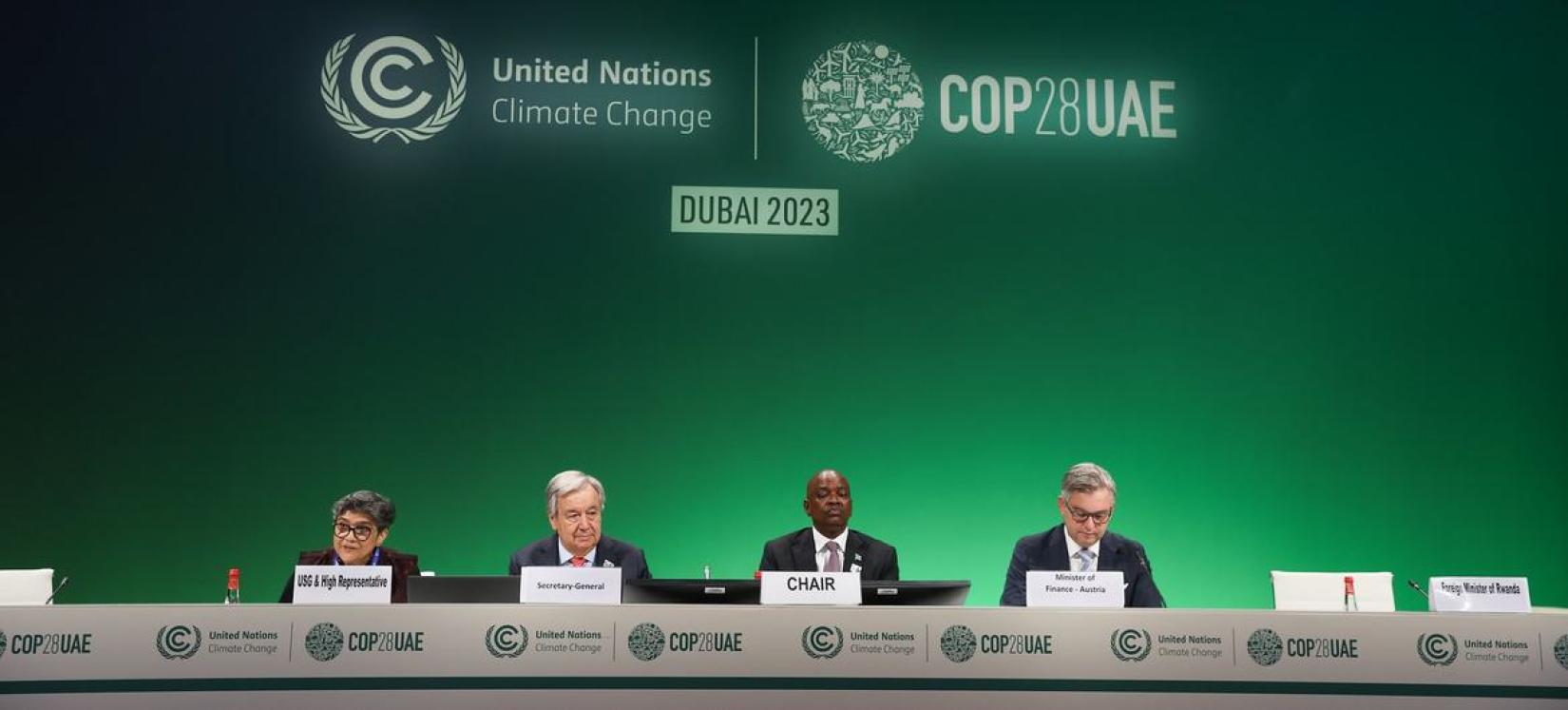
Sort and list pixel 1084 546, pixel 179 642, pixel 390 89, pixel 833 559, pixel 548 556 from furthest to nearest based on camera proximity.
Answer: pixel 390 89
pixel 833 559
pixel 548 556
pixel 1084 546
pixel 179 642

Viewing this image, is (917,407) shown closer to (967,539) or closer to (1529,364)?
Result: (967,539)

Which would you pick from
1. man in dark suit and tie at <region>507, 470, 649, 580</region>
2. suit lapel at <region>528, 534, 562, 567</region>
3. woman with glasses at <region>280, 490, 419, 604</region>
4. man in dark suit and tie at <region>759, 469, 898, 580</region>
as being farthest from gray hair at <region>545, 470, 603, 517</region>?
man in dark suit and tie at <region>759, 469, 898, 580</region>

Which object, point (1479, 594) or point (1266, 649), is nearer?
point (1266, 649)

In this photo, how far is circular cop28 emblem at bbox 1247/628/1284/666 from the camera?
8.39 ft

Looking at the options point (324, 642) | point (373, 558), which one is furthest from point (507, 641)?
point (373, 558)

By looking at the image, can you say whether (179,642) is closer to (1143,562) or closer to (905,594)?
(905,594)

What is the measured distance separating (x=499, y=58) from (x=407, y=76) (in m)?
0.42

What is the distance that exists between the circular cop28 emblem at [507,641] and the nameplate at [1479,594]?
2.18 meters

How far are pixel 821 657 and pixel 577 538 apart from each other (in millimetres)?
1436

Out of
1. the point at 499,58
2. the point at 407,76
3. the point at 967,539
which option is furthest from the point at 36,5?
the point at 967,539

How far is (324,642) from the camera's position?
8.35 feet

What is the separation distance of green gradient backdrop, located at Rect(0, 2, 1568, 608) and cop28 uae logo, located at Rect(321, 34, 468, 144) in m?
0.08

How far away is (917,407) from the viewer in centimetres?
505

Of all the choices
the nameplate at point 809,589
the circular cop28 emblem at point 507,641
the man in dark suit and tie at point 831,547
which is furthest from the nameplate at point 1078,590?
the man in dark suit and tie at point 831,547
